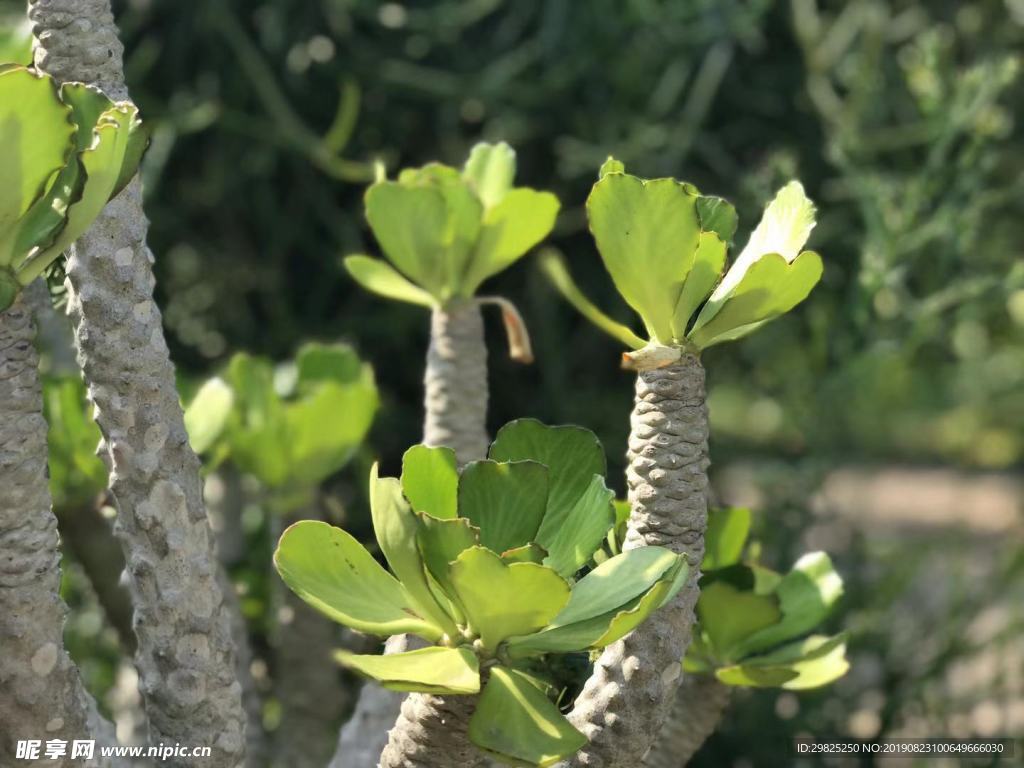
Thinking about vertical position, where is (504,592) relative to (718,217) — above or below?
below

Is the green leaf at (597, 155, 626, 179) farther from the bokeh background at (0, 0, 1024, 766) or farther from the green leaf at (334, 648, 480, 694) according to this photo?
the bokeh background at (0, 0, 1024, 766)

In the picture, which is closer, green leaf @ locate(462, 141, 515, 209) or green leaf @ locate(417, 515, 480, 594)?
green leaf @ locate(417, 515, 480, 594)

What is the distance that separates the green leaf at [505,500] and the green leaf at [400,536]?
0.02 m

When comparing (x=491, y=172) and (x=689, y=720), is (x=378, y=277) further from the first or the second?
(x=689, y=720)

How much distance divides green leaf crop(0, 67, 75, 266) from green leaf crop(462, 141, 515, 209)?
0.17m

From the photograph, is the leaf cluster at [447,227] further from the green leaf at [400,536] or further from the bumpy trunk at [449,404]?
the green leaf at [400,536]

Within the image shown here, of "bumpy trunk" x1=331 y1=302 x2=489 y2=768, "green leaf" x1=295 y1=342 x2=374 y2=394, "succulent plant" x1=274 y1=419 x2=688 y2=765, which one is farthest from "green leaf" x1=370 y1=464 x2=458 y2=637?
"green leaf" x1=295 y1=342 x2=374 y2=394

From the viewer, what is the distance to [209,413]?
444 mm

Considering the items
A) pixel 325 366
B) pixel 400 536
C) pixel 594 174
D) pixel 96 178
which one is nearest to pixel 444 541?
pixel 400 536

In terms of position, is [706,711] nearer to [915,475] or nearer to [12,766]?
[12,766]

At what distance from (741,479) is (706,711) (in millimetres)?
934

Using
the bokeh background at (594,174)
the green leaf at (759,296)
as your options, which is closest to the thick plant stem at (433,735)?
the green leaf at (759,296)

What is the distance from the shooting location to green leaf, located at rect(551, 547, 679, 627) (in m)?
0.27

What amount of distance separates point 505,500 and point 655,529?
4cm
